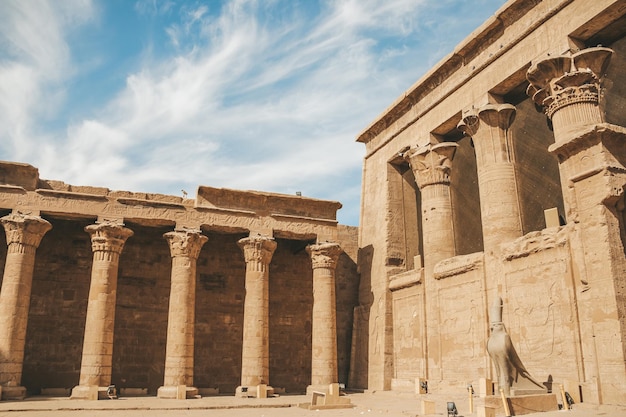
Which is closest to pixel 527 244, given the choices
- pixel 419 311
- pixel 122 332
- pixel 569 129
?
pixel 569 129

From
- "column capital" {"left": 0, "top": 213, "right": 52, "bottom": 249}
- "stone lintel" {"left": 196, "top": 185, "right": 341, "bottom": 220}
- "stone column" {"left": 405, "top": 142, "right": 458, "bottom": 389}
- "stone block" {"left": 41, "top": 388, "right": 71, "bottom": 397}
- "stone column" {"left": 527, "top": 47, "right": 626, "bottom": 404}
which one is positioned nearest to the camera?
"stone column" {"left": 527, "top": 47, "right": 626, "bottom": 404}

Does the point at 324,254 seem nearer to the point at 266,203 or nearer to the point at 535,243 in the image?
the point at 266,203

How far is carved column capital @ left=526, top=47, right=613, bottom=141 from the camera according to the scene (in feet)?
40.9

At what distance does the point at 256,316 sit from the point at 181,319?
2214 millimetres

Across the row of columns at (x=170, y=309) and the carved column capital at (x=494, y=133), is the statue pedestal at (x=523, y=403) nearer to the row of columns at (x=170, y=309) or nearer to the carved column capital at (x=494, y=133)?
the carved column capital at (x=494, y=133)

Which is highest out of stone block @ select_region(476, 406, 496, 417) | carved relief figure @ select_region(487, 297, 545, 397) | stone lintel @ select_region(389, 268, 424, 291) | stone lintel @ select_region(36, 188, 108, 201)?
stone lintel @ select_region(36, 188, 108, 201)

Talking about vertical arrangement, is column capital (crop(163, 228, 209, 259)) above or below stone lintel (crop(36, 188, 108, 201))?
below

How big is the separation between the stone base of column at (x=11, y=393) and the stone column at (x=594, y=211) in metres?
13.2

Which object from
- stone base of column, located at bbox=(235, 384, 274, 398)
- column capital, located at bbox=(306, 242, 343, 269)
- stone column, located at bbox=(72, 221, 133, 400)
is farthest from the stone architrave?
stone column, located at bbox=(72, 221, 133, 400)

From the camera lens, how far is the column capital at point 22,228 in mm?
15969

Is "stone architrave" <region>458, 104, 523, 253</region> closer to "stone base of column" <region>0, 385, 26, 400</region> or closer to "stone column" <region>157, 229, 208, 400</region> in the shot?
"stone column" <region>157, 229, 208, 400</region>

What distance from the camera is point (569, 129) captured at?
1246cm

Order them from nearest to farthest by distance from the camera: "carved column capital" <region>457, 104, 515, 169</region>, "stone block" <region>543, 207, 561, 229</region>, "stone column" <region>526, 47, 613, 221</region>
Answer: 1. "stone column" <region>526, 47, 613, 221</region>
2. "stone block" <region>543, 207, 561, 229</region>
3. "carved column capital" <region>457, 104, 515, 169</region>

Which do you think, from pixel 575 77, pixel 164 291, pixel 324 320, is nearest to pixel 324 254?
pixel 324 320
